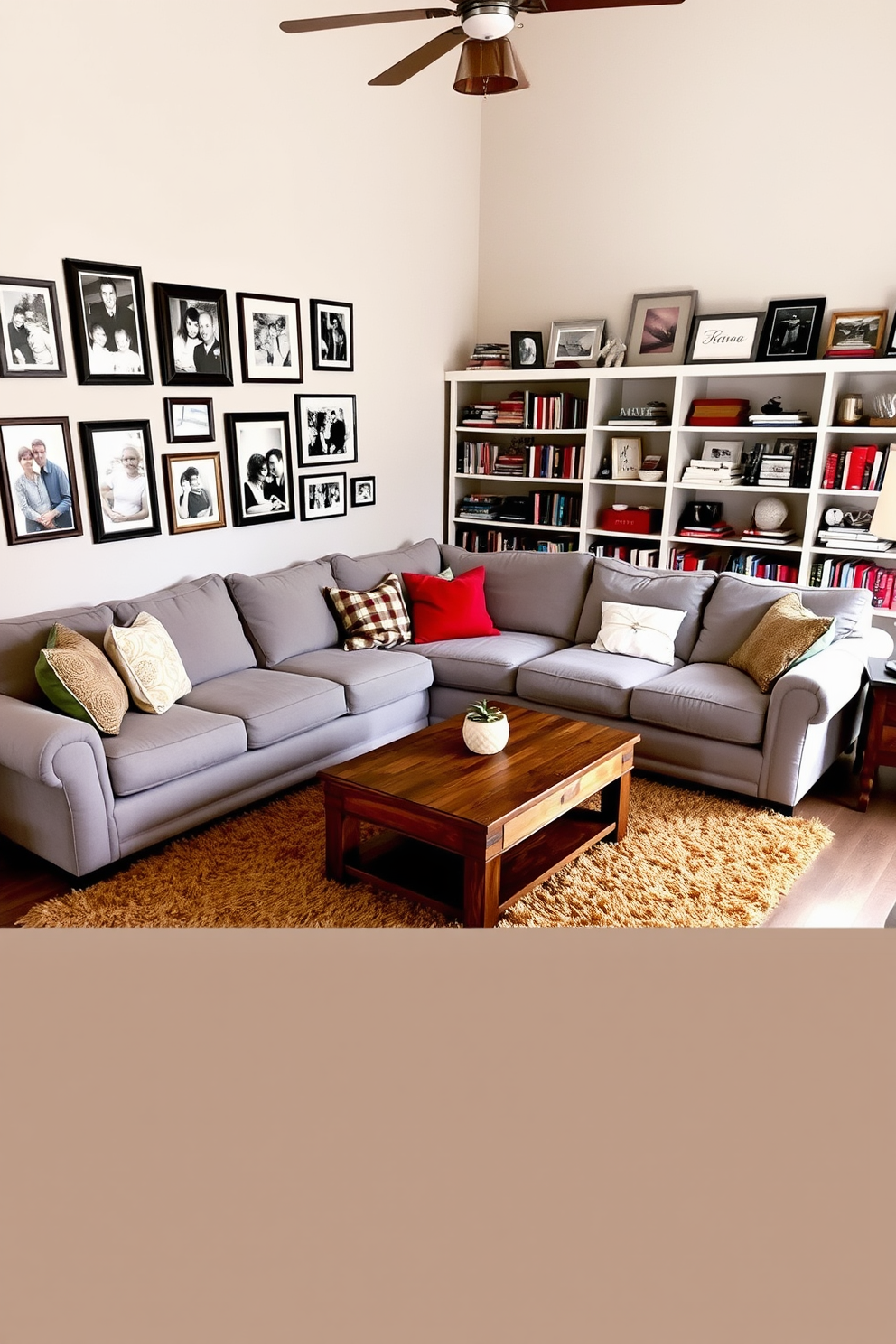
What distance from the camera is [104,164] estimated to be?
3.49 metres

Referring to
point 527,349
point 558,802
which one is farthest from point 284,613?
point 527,349

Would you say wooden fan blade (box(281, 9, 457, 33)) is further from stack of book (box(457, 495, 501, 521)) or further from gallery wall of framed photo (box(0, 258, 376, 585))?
stack of book (box(457, 495, 501, 521))

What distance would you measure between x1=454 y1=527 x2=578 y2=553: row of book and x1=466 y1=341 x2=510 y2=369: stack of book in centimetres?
97

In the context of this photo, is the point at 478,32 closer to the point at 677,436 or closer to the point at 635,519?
the point at 677,436

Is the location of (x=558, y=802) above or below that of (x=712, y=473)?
below

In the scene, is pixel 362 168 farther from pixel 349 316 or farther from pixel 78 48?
pixel 78 48

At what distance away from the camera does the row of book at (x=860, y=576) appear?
4441mm

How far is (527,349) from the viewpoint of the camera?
5.29 m

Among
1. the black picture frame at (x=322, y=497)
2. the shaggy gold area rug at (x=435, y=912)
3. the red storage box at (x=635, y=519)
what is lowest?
the shaggy gold area rug at (x=435, y=912)

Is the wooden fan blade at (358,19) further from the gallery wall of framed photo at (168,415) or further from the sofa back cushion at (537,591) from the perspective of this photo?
the sofa back cushion at (537,591)

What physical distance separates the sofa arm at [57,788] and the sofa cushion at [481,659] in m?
1.69

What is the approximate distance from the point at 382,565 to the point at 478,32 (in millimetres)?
2551

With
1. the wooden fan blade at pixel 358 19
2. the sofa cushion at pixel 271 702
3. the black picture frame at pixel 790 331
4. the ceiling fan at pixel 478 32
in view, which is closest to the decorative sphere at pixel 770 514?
the black picture frame at pixel 790 331

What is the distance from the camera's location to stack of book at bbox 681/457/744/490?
4785 millimetres
